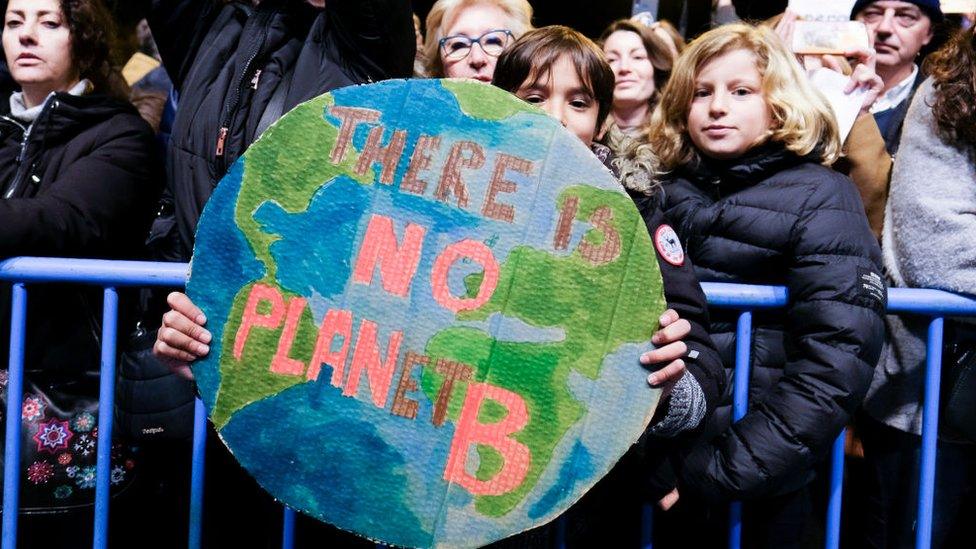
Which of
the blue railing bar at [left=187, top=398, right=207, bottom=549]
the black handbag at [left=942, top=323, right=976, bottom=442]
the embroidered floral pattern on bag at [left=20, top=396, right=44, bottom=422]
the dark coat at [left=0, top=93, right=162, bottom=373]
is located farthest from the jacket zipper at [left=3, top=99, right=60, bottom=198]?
the black handbag at [left=942, top=323, right=976, bottom=442]

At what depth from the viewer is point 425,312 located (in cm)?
177

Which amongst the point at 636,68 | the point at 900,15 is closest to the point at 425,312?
the point at 636,68

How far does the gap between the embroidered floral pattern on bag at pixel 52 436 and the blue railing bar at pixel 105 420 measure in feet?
0.42

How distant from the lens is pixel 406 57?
2.52 metres

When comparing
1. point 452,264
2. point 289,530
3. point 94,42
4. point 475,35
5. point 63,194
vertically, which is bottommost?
point 289,530

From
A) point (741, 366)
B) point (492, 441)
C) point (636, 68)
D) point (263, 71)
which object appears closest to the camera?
point (492, 441)

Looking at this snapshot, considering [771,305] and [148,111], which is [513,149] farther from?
[148,111]

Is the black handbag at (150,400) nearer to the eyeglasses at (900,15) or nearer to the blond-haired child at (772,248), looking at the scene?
the blond-haired child at (772,248)

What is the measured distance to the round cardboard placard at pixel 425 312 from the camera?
174cm

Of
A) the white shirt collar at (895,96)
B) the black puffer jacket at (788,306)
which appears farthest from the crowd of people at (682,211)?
the white shirt collar at (895,96)

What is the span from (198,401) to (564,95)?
107 cm

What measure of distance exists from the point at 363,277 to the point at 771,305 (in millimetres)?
975

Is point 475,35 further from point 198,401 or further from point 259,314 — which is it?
point 259,314

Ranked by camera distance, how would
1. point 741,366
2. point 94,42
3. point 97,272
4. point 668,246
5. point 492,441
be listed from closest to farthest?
point 492,441
point 668,246
point 97,272
point 741,366
point 94,42
